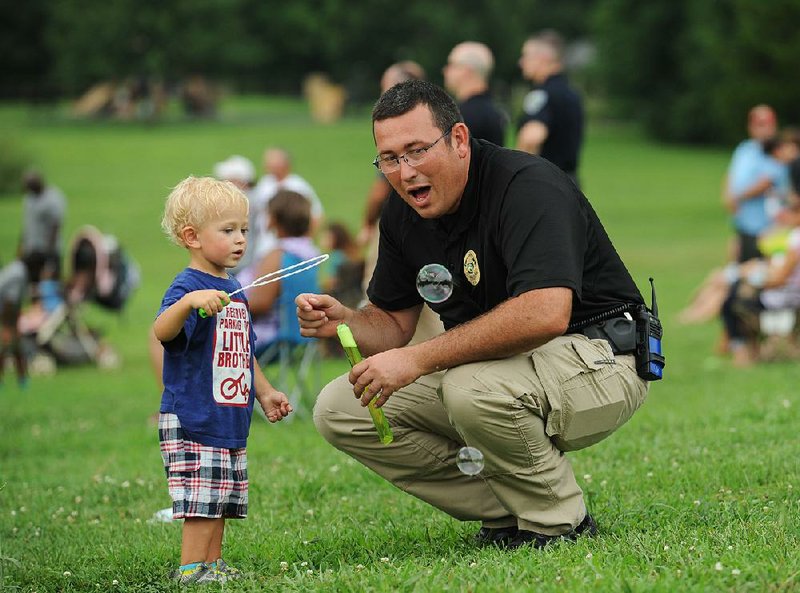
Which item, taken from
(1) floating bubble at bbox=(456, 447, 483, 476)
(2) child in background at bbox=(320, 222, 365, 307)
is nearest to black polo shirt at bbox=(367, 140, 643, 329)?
(1) floating bubble at bbox=(456, 447, 483, 476)

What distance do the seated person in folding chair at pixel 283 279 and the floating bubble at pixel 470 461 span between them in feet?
14.6

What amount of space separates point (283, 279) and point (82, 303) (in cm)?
562

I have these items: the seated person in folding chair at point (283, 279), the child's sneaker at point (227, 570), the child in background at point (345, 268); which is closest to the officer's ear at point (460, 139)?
the child's sneaker at point (227, 570)

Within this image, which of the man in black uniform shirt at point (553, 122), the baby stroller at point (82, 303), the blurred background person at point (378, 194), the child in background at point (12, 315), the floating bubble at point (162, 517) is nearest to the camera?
the floating bubble at point (162, 517)

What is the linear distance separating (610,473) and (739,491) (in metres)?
0.78

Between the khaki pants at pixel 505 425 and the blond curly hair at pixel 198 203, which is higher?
the blond curly hair at pixel 198 203

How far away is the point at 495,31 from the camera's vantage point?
2611 inches

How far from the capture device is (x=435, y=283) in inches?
186

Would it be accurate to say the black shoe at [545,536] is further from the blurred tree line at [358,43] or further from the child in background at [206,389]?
the blurred tree line at [358,43]

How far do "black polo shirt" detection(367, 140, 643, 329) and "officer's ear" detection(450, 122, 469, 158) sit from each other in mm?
69

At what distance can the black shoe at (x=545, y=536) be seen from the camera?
4.57 metres

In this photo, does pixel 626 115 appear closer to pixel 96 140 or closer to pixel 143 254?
pixel 96 140

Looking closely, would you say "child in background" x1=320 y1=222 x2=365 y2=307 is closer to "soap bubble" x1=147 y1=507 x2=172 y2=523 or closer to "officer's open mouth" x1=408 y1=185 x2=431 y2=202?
"soap bubble" x1=147 y1=507 x2=172 y2=523

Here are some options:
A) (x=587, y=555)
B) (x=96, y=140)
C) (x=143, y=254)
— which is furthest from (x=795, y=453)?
(x=96, y=140)
